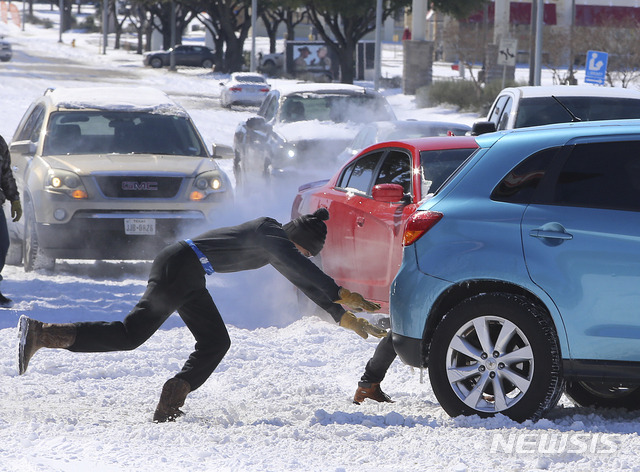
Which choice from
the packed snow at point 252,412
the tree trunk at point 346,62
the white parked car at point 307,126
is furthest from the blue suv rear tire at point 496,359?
the tree trunk at point 346,62

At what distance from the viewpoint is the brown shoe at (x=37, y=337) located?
19.5ft

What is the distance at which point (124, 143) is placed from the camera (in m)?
12.6

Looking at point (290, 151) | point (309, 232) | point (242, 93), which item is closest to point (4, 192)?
point (309, 232)

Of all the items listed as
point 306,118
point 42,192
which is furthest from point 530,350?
point 306,118

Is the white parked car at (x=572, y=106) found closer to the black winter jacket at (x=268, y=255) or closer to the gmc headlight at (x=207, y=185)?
the gmc headlight at (x=207, y=185)

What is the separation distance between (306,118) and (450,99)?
2600 centimetres

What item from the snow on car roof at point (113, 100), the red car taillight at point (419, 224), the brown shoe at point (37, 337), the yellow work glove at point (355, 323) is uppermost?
the snow on car roof at point (113, 100)

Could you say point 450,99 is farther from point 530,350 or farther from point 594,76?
point 530,350

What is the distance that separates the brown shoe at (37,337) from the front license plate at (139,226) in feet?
18.4

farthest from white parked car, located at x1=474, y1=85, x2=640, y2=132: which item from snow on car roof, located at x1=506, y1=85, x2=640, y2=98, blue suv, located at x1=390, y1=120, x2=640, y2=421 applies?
blue suv, located at x1=390, y1=120, x2=640, y2=421

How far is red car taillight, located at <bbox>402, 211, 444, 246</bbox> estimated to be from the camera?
6.00 m

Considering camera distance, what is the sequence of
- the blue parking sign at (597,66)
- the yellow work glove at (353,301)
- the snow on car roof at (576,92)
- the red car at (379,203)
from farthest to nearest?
the blue parking sign at (597,66)
the snow on car roof at (576,92)
the red car at (379,203)
the yellow work glove at (353,301)

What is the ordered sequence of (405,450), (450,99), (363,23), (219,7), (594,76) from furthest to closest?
(219,7) < (363,23) < (450,99) < (594,76) < (405,450)

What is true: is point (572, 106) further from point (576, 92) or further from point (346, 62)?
point (346, 62)
